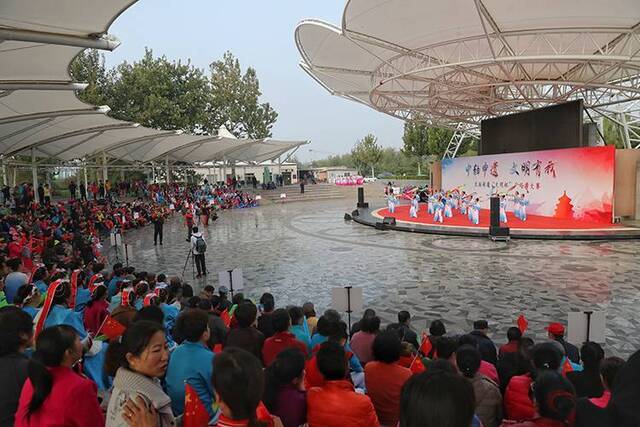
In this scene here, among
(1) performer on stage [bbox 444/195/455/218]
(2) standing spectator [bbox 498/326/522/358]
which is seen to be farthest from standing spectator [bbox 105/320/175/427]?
(1) performer on stage [bbox 444/195/455/218]

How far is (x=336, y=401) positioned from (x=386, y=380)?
791mm

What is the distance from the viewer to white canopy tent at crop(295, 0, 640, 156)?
40.4ft

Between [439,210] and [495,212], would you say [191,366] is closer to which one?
[495,212]

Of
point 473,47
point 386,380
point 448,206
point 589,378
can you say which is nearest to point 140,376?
point 386,380

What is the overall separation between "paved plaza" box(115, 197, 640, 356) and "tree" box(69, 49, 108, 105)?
64.4 feet

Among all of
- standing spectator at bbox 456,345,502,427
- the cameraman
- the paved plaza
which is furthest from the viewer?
the cameraman

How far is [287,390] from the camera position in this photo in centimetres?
260

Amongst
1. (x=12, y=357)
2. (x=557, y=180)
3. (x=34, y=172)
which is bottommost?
(x=12, y=357)

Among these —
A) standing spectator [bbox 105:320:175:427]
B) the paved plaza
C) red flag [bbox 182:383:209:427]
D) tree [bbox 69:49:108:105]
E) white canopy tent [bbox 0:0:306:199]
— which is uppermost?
tree [bbox 69:49:108:105]

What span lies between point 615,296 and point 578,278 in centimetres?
140

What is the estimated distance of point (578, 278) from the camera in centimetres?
952

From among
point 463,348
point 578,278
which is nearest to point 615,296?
point 578,278

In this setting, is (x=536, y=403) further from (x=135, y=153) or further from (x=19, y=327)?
(x=135, y=153)

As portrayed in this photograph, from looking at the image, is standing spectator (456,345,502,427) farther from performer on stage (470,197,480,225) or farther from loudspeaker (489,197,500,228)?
performer on stage (470,197,480,225)
